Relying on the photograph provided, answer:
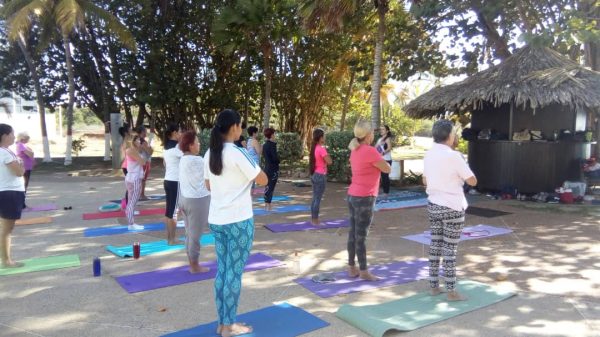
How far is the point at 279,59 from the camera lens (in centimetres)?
2155

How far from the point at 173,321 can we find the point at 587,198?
385 inches

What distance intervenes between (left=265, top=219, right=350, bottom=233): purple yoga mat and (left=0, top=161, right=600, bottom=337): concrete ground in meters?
0.26

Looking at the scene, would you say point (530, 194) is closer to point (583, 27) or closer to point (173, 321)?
point (583, 27)

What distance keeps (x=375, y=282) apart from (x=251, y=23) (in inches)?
457

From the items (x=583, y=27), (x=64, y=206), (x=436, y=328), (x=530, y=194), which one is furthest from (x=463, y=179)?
(x=64, y=206)

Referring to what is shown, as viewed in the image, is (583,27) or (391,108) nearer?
(583,27)

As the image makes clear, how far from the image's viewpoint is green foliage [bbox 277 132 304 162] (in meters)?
17.9

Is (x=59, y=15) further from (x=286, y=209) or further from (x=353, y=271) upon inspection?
(x=353, y=271)

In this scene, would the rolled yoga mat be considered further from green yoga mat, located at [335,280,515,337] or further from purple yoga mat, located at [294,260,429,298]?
green yoga mat, located at [335,280,515,337]

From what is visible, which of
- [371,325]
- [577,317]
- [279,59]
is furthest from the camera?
[279,59]

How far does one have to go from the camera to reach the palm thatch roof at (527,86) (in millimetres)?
9906

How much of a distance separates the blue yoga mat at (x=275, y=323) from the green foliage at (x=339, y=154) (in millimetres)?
9616

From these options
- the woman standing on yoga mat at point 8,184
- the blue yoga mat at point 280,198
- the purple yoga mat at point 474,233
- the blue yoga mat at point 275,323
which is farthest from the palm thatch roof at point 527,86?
the woman standing on yoga mat at point 8,184

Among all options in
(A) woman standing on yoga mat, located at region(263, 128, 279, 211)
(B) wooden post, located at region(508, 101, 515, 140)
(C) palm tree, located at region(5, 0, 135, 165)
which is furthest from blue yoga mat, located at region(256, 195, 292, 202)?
(C) palm tree, located at region(5, 0, 135, 165)
